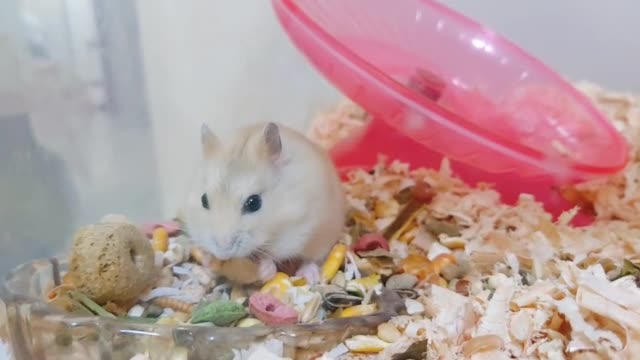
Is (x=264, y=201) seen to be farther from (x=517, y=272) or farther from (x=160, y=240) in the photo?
(x=517, y=272)

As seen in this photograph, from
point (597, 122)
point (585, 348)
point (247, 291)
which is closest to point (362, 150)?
point (597, 122)

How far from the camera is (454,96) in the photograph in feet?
4.87

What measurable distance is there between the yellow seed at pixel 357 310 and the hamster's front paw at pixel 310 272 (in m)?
0.10

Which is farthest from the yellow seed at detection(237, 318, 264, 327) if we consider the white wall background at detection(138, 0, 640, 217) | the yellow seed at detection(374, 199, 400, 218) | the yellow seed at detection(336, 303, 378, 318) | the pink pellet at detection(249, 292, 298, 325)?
the white wall background at detection(138, 0, 640, 217)

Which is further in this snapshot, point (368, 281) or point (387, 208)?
point (387, 208)

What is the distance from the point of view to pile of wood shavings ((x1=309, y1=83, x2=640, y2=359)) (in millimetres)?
922

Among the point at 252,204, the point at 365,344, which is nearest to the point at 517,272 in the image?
the point at 365,344

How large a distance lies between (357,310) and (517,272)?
21 centimetres

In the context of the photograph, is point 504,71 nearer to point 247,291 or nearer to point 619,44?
point 619,44

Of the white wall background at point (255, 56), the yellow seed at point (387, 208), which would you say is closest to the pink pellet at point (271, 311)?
the yellow seed at point (387, 208)

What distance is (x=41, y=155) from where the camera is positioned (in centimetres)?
148

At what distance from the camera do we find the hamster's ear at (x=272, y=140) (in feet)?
3.68

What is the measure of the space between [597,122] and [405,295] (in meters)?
0.58

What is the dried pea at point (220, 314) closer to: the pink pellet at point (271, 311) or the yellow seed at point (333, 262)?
the pink pellet at point (271, 311)
